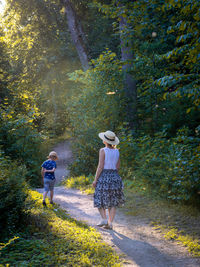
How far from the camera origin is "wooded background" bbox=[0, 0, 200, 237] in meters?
6.41

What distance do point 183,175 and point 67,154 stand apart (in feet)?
74.2

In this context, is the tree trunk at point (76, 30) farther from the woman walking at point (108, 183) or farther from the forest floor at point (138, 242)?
the woman walking at point (108, 183)

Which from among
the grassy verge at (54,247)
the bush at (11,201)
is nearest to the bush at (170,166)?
the grassy verge at (54,247)

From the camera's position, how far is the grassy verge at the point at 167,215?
5.71 m

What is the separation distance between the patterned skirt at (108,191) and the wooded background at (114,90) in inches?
63.7

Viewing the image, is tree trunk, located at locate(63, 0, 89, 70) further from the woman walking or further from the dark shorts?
the woman walking

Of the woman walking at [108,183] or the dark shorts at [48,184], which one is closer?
the woman walking at [108,183]

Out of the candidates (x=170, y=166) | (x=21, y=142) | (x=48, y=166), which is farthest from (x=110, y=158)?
(x=21, y=142)

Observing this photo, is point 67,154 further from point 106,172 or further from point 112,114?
point 106,172

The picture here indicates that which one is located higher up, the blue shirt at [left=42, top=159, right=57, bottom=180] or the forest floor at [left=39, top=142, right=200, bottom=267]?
the blue shirt at [left=42, top=159, right=57, bottom=180]

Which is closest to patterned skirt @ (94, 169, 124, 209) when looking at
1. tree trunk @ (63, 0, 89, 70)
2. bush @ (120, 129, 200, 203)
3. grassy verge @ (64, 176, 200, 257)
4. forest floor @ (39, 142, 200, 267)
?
forest floor @ (39, 142, 200, 267)

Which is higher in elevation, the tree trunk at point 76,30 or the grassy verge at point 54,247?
the tree trunk at point 76,30

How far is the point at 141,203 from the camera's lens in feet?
27.6

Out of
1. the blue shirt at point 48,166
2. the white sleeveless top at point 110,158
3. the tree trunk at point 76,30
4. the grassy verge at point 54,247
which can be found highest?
the tree trunk at point 76,30
